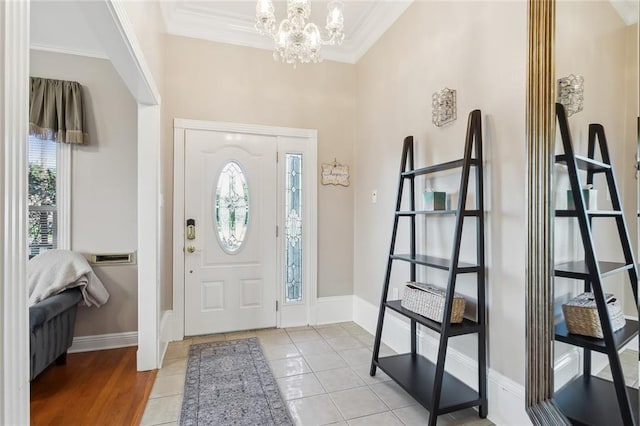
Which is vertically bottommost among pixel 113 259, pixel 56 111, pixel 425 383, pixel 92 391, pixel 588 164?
pixel 92 391

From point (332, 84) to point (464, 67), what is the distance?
177cm

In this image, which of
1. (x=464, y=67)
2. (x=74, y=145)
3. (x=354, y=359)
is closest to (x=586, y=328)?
(x=464, y=67)

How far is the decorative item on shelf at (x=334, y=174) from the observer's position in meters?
3.65

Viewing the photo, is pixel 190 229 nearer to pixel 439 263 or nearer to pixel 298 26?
pixel 298 26

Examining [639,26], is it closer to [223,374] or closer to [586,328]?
[586,328]

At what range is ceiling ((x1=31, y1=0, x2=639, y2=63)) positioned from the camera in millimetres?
2592

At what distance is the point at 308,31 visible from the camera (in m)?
2.23

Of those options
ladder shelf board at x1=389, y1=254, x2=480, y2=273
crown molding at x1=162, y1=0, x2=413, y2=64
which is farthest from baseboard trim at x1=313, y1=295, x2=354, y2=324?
crown molding at x1=162, y1=0, x2=413, y2=64

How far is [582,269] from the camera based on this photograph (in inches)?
42.2

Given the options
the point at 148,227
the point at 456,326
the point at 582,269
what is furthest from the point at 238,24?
the point at 582,269

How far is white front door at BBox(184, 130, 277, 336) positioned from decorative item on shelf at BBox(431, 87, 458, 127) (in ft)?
5.58

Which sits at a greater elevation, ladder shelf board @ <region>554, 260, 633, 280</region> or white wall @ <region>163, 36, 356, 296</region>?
white wall @ <region>163, 36, 356, 296</region>

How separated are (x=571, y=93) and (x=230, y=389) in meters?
2.48

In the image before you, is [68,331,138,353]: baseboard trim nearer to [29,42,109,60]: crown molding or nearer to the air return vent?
the air return vent
